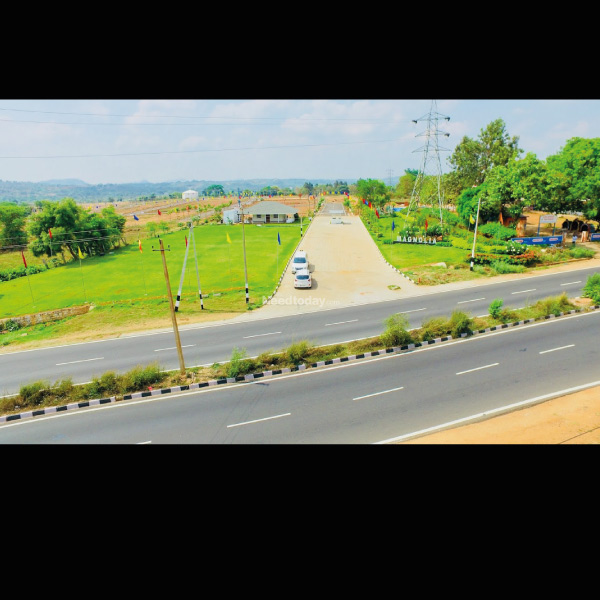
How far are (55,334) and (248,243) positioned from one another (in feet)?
57.7

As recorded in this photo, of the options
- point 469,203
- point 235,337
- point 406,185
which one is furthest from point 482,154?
point 235,337

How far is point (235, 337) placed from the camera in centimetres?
1243

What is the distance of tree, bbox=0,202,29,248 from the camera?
26.6 metres

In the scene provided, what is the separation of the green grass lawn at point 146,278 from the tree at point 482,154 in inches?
773

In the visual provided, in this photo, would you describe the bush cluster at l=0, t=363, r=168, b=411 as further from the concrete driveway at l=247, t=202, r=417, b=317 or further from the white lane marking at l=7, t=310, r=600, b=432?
the concrete driveway at l=247, t=202, r=417, b=317

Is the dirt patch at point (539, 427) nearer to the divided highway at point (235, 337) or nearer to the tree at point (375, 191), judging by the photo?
the divided highway at point (235, 337)

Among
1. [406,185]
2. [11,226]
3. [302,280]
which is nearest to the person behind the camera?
[302,280]

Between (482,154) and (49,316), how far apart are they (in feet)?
123

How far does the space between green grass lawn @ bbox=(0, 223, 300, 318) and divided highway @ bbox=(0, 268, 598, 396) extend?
2.78 m

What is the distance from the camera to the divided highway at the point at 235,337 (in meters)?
10.8

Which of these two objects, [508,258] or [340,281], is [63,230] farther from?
[508,258]

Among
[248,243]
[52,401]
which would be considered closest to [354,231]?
[248,243]

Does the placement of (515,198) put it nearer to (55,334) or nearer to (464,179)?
(464,179)
